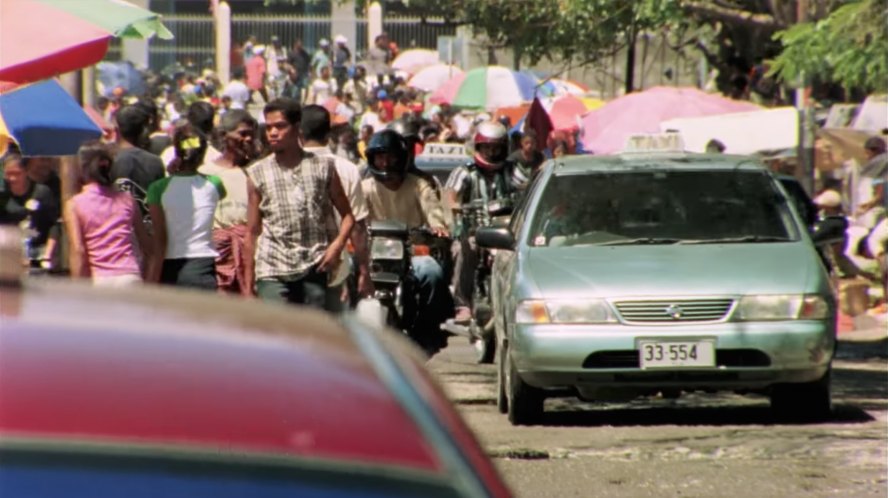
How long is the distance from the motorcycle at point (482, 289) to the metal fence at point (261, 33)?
113 feet

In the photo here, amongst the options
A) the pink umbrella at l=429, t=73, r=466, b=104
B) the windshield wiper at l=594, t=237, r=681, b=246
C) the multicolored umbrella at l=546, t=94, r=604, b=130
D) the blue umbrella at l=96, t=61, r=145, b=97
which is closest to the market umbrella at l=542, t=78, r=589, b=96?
the pink umbrella at l=429, t=73, r=466, b=104

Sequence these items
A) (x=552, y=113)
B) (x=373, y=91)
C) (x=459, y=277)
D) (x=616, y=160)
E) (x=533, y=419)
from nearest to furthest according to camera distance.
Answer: (x=533, y=419) < (x=616, y=160) < (x=459, y=277) < (x=552, y=113) < (x=373, y=91)

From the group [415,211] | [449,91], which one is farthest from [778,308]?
[449,91]

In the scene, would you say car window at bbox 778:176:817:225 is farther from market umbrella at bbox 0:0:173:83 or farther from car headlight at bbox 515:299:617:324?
market umbrella at bbox 0:0:173:83

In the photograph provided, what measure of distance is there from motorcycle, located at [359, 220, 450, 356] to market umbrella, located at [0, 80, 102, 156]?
2.31 meters

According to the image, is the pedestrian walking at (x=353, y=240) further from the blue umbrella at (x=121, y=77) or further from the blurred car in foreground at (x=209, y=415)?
the blue umbrella at (x=121, y=77)

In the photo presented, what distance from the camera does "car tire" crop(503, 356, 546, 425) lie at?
10.8 m

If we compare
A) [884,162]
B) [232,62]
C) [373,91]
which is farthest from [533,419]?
[232,62]

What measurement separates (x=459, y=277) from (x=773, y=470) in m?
5.64

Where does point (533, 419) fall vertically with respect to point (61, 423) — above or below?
below

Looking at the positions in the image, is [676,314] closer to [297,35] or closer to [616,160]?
[616,160]

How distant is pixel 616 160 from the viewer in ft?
38.8

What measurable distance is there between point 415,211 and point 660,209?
5.38ft

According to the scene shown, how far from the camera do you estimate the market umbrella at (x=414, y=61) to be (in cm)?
4691
